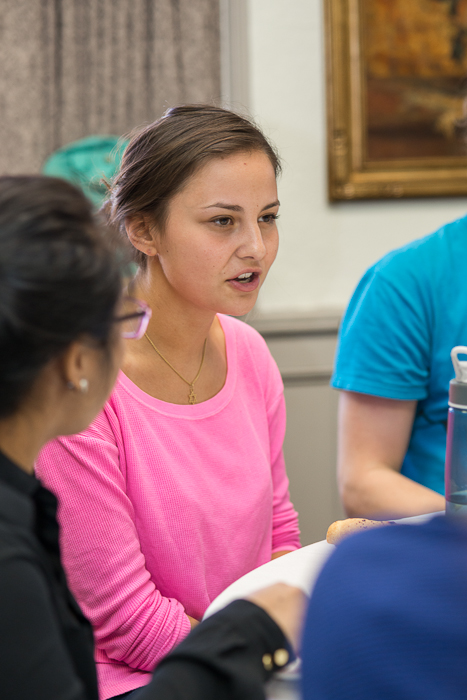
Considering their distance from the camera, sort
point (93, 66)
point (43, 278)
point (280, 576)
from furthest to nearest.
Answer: point (93, 66)
point (280, 576)
point (43, 278)

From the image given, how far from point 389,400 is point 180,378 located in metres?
0.41

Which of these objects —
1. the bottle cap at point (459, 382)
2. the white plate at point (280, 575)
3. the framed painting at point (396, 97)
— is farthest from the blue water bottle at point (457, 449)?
the framed painting at point (396, 97)

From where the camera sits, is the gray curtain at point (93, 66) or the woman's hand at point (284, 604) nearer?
the woman's hand at point (284, 604)

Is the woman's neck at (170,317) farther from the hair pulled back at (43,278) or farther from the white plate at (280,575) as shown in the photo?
the hair pulled back at (43,278)

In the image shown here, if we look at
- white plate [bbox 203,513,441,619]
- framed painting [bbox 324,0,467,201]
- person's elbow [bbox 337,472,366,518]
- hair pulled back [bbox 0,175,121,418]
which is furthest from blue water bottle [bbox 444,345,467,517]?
framed painting [bbox 324,0,467,201]

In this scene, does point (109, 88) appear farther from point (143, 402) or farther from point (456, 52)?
point (143, 402)

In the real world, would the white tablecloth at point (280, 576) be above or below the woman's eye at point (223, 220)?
below

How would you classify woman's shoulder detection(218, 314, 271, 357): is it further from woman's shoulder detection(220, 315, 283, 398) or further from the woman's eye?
the woman's eye

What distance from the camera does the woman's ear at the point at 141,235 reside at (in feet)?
4.11

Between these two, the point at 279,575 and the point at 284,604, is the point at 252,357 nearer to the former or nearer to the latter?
the point at 279,575

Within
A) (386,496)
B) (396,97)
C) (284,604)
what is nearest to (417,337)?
(386,496)

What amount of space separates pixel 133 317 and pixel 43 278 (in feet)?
0.47

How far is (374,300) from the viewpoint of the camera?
4.57 feet

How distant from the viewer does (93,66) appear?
8.21 feet
